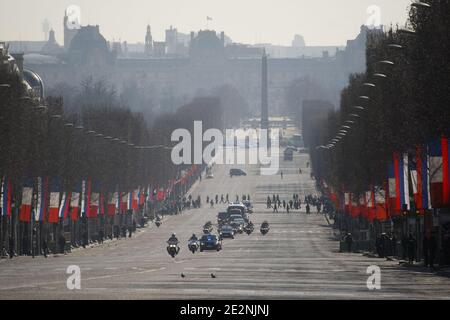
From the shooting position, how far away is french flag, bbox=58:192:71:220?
115 metres

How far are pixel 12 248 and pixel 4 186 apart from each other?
10.8 ft

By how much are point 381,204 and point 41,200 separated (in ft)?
62.2

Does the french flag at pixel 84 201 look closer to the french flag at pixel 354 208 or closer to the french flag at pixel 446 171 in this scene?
the french flag at pixel 354 208

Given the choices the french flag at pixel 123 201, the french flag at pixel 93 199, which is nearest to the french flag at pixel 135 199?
the french flag at pixel 123 201

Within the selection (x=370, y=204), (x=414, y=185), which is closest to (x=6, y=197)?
(x=370, y=204)

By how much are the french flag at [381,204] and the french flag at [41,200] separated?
18620 mm

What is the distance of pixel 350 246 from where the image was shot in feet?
358

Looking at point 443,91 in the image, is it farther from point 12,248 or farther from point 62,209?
point 62,209

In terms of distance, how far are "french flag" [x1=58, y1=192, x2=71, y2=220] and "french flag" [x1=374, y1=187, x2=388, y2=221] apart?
18.9 metres

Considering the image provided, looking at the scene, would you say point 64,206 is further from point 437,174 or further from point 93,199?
point 437,174

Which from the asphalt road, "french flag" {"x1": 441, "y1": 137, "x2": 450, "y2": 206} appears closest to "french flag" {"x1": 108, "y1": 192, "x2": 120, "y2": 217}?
the asphalt road

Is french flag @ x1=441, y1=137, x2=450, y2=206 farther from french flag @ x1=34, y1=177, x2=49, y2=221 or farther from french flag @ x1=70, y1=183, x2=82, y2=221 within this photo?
french flag @ x1=70, y1=183, x2=82, y2=221

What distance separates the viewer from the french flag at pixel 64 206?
115 m
